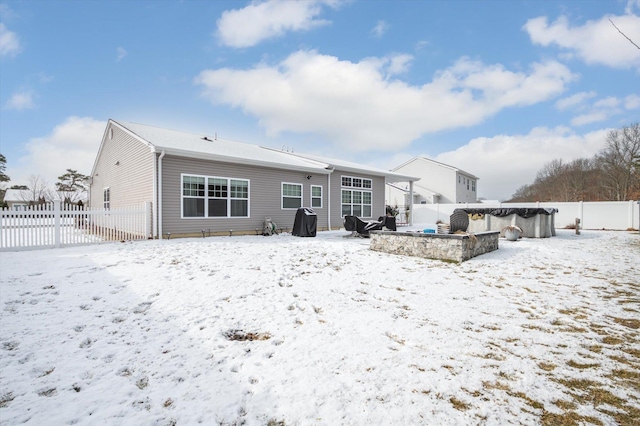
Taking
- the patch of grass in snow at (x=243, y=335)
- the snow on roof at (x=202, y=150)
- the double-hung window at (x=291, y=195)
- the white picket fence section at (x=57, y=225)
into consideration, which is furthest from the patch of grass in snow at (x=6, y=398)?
the double-hung window at (x=291, y=195)

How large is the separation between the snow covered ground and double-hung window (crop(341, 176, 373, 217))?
389 inches

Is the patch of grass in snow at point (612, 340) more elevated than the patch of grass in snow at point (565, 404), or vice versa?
the patch of grass in snow at point (565, 404)

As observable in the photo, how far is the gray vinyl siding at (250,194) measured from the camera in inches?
403

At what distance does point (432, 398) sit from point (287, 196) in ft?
38.3

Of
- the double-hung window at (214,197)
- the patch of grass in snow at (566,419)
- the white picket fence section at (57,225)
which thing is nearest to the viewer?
the patch of grass in snow at (566,419)

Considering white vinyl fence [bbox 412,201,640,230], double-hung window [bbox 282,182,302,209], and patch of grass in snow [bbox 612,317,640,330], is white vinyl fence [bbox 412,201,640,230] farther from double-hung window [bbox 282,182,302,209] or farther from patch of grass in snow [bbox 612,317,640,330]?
patch of grass in snow [bbox 612,317,640,330]

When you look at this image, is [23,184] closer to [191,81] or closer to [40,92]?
[40,92]

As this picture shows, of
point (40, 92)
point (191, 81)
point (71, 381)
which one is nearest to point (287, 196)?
point (191, 81)

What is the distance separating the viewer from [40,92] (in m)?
13.5

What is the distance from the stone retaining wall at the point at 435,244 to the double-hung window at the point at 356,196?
278 inches

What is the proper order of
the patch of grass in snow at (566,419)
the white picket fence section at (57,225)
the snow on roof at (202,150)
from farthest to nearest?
the snow on roof at (202,150)
the white picket fence section at (57,225)
the patch of grass in snow at (566,419)

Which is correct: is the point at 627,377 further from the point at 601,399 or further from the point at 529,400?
the point at 529,400

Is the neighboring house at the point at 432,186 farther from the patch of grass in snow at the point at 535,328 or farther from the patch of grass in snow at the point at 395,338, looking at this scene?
the patch of grass in snow at the point at 395,338

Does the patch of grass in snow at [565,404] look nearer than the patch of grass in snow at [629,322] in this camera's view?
Yes
